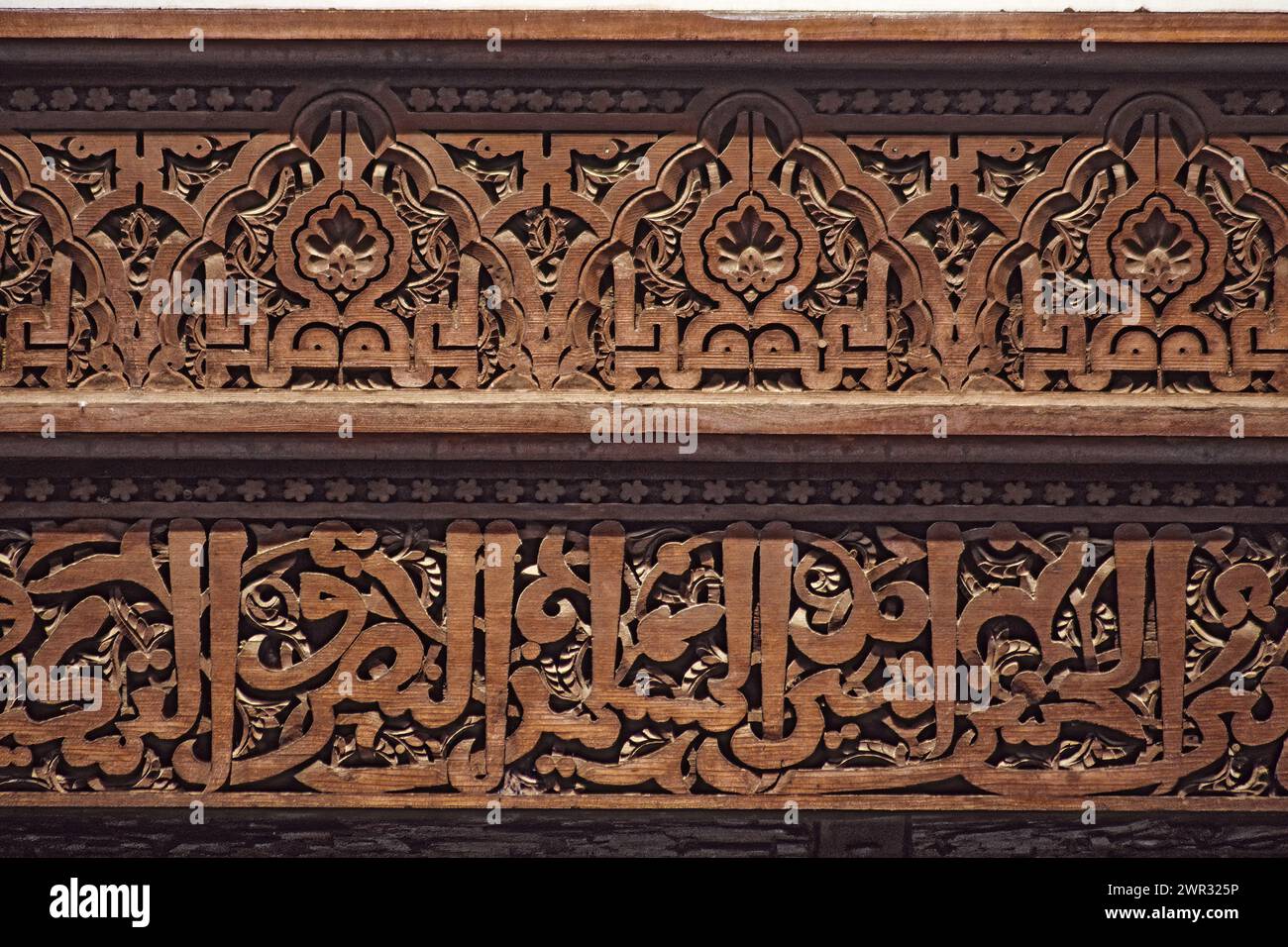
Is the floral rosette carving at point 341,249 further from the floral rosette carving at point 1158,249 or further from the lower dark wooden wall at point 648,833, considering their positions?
the floral rosette carving at point 1158,249

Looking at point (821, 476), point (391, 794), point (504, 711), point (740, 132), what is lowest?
point (391, 794)

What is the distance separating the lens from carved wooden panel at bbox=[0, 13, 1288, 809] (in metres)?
2.31

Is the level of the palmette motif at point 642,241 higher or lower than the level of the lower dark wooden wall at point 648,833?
higher

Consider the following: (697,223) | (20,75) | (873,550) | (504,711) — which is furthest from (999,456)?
(20,75)

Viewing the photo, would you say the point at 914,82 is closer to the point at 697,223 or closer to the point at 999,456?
the point at 697,223

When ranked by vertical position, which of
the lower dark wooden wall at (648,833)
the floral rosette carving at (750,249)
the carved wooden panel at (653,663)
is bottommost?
the lower dark wooden wall at (648,833)

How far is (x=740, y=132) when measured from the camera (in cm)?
233

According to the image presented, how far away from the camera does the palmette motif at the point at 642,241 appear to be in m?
2.32

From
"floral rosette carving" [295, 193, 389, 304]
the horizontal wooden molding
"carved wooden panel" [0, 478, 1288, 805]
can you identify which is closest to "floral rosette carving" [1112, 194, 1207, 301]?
the horizontal wooden molding

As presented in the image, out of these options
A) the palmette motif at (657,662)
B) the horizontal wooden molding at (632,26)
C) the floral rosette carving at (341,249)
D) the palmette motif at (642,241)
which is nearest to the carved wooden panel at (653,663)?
the palmette motif at (657,662)

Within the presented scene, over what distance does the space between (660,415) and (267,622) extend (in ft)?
2.68

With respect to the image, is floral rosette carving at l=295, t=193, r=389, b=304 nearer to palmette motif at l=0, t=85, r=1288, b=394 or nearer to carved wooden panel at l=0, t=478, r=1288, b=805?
palmette motif at l=0, t=85, r=1288, b=394

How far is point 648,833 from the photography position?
2.33 meters

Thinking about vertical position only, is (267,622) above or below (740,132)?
below
